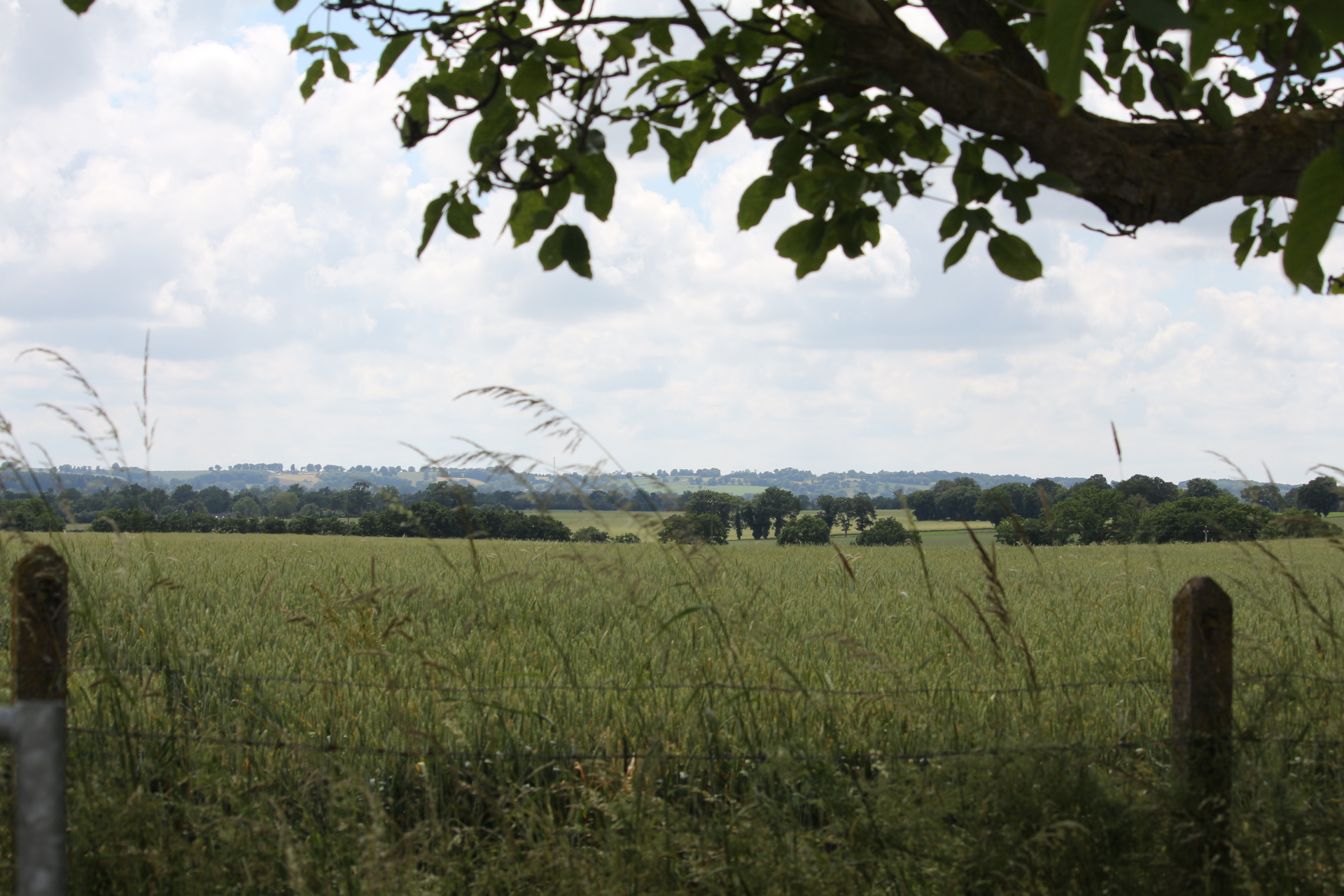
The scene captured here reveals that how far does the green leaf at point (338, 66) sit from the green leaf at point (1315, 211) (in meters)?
3.23

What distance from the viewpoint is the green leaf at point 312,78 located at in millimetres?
3076

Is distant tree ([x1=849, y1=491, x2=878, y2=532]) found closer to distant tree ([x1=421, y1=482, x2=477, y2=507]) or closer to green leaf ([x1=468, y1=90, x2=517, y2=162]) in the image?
distant tree ([x1=421, y1=482, x2=477, y2=507])

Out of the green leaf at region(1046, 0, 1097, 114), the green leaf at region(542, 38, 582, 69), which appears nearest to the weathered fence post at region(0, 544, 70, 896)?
the green leaf at region(1046, 0, 1097, 114)

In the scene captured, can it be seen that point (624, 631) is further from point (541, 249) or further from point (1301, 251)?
point (1301, 251)

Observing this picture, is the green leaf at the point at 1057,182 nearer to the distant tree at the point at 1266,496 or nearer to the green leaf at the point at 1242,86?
the green leaf at the point at 1242,86

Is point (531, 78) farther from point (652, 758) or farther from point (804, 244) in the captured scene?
point (652, 758)

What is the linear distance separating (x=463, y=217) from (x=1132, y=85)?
8.89ft

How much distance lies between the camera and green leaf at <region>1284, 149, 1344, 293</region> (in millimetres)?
1166

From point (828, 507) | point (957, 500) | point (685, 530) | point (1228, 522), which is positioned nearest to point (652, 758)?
point (685, 530)

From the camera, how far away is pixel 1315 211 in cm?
118

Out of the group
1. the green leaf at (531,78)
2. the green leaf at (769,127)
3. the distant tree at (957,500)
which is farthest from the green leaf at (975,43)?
the distant tree at (957,500)

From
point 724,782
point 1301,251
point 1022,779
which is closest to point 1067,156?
point 1301,251

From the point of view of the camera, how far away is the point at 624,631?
5.47 m

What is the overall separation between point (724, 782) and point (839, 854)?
32.1 inches
